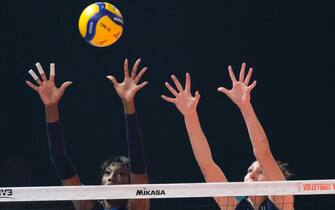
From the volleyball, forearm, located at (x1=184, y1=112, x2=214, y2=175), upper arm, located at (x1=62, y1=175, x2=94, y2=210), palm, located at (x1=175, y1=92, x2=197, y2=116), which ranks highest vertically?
the volleyball

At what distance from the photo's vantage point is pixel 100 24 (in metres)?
7.86

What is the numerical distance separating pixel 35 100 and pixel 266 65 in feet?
10.5

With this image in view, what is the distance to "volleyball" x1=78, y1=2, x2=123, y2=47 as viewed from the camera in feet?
25.8

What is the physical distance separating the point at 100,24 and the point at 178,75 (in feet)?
14.2

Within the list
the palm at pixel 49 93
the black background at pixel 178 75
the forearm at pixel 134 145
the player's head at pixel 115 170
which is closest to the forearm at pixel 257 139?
the forearm at pixel 134 145

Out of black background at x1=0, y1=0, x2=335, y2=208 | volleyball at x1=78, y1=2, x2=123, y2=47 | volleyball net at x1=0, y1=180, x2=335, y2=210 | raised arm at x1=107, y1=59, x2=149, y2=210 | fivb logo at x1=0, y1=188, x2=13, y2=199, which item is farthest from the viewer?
black background at x1=0, y1=0, x2=335, y2=208

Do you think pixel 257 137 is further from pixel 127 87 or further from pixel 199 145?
pixel 127 87

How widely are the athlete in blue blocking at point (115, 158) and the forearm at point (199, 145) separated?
0.43 meters

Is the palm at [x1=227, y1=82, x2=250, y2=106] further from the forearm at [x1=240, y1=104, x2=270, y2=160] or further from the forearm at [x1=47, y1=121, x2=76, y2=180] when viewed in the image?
the forearm at [x1=47, y1=121, x2=76, y2=180]

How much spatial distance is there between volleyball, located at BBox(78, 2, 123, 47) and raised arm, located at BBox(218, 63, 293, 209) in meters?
1.56

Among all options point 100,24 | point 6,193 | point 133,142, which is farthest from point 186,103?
point 6,193

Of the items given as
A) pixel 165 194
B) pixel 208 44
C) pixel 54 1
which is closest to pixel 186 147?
pixel 208 44

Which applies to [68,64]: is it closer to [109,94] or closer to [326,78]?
[109,94]

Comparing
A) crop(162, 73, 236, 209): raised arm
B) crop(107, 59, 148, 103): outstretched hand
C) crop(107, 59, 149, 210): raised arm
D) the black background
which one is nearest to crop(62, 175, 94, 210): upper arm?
crop(107, 59, 149, 210): raised arm
